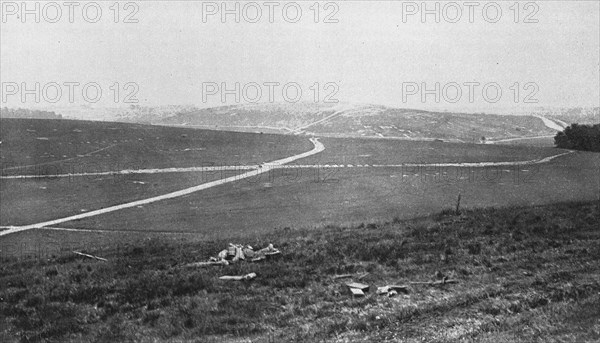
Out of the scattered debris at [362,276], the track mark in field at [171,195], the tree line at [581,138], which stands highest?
the tree line at [581,138]

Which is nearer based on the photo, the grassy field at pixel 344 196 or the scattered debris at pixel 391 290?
the scattered debris at pixel 391 290

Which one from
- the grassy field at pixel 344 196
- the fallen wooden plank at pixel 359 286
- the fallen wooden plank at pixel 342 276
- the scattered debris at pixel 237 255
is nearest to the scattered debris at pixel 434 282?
the fallen wooden plank at pixel 359 286

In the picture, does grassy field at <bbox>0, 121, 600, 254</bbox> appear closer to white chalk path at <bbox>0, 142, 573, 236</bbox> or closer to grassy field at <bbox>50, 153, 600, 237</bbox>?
grassy field at <bbox>50, 153, 600, 237</bbox>

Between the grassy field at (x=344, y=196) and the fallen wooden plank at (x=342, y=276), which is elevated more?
the fallen wooden plank at (x=342, y=276)

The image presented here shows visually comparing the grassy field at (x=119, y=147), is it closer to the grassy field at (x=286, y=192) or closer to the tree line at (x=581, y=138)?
the grassy field at (x=286, y=192)

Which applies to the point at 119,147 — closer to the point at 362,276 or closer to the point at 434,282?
the point at 362,276

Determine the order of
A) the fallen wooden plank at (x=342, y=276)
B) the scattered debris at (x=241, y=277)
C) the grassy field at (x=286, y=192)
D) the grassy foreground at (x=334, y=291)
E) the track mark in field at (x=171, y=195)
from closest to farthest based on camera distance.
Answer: the grassy foreground at (x=334, y=291), the fallen wooden plank at (x=342, y=276), the scattered debris at (x=241, y=277), the grassy field at (x=286, y=192), the track mark in field at (x=171, y=195)

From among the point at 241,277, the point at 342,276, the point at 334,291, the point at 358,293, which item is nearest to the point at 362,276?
the point at 342,276

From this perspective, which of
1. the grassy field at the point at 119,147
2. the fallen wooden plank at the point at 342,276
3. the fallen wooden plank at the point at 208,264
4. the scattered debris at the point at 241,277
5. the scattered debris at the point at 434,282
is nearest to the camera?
the scattered debris at the point at 434,282
